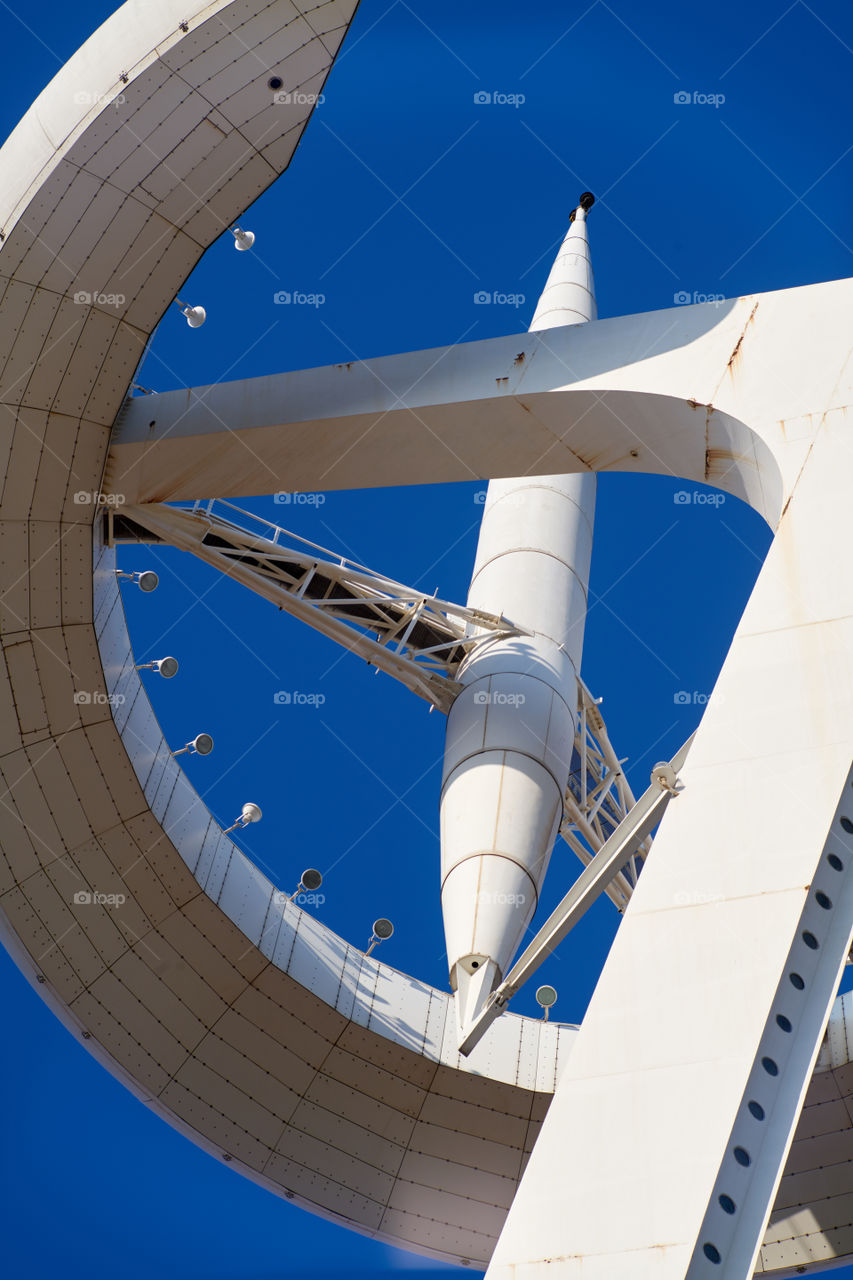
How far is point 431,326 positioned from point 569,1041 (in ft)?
107

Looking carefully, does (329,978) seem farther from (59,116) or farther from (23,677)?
(59,116)

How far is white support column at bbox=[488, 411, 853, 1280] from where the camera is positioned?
299 inches

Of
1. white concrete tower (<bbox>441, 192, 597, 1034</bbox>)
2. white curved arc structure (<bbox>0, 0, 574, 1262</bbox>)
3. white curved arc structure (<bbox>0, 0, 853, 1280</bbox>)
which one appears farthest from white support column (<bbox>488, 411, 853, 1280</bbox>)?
white curved arc structure (<bbox>0, 0, 574, 1262</bbox>)

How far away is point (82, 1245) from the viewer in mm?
33625

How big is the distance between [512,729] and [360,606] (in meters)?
4.43

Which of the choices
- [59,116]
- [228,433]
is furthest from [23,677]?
[59,116]

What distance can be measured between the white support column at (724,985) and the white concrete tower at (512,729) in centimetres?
735

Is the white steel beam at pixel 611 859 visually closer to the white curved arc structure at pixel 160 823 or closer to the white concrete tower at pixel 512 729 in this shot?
the white concrete tower at pixel 512 729

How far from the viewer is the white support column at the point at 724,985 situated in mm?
7590

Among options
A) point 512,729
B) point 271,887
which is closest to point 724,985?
point 512,729

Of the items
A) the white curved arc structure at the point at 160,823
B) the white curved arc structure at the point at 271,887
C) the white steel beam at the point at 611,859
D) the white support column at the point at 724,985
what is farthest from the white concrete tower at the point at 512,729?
the white support column at the point at 724,985

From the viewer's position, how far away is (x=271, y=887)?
24.2m

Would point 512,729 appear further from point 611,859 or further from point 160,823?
point 611,859

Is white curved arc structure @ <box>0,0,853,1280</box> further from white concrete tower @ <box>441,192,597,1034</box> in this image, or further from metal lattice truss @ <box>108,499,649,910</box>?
white concrete tower @ <box>441,192,597,1034</box>
